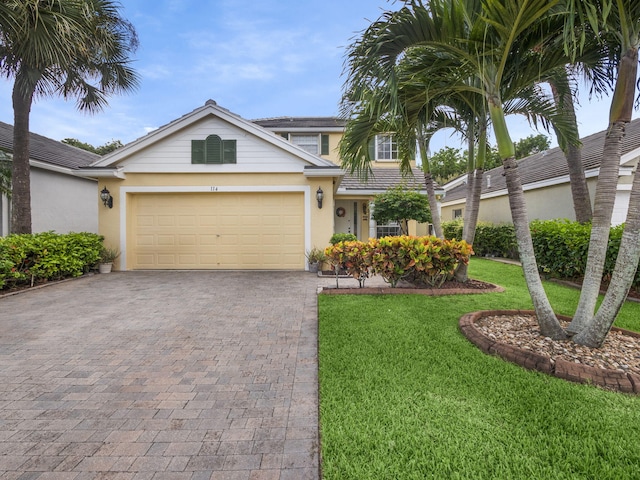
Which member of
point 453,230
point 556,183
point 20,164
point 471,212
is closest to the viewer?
point 471,212

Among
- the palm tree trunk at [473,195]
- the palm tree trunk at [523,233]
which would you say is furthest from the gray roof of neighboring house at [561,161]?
the palm tree trunk at [523,233]

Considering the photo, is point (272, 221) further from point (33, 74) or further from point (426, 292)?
point (33, 74)

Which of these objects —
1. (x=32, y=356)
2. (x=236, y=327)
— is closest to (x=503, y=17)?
(x=236, y=327)

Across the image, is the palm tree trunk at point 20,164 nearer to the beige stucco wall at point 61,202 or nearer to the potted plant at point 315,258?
the beige stucco wall at point 61,202

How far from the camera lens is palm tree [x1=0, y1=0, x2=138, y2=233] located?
22.5 feet

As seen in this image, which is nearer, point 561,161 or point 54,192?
point 54,192

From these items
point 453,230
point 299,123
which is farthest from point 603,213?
point 299,123

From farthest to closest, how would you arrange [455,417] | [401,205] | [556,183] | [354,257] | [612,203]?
[556,183]
[401,205]
[354,257]
[612,203]
[455,417]

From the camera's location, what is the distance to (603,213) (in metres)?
3.56

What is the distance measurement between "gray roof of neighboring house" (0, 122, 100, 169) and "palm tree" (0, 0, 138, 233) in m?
2.63

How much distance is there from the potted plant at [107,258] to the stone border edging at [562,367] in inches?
405

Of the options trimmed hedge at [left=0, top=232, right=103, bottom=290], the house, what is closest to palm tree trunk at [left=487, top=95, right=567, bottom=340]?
the house

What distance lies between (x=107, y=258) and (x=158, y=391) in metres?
8.63

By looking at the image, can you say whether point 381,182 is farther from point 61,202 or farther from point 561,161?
point 61,202
